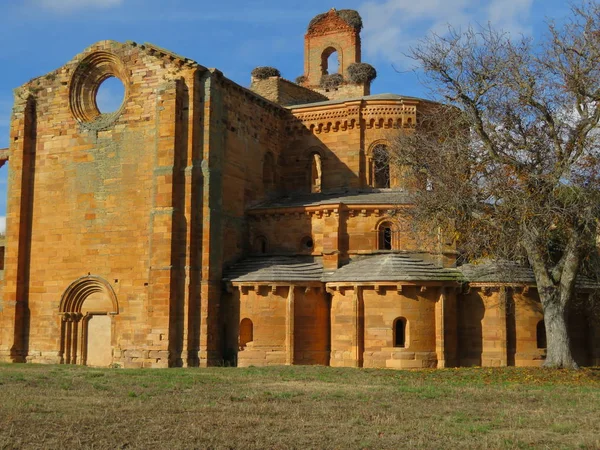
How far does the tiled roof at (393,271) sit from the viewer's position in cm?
2630

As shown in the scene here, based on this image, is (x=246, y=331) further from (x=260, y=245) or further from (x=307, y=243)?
(x=307, y=243)

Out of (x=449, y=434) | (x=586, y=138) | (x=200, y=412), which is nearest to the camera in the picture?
(x=449, y=434)

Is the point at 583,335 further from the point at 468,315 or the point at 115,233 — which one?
the point at 115,233

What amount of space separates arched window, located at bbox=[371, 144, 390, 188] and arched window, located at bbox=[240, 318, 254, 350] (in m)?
8.78

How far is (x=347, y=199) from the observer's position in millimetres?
30062

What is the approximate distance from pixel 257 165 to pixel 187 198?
5.02 meters

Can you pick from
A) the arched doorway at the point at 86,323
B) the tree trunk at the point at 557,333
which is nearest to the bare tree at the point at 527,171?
the tree trunk at the point at 557,333

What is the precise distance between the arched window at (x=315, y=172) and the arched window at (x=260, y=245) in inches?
168

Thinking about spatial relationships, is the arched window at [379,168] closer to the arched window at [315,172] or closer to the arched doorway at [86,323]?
the arched window at [315,172]

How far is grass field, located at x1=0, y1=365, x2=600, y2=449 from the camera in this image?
11.6 meters

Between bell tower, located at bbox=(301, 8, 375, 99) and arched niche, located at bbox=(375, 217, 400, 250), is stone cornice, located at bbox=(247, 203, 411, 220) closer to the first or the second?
arched niche, located at bbox=(375, 217, 400, 250)

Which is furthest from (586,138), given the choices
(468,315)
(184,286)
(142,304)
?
(142,304)

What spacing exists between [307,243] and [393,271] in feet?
15.4

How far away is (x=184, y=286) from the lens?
27.5 metres
